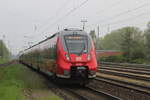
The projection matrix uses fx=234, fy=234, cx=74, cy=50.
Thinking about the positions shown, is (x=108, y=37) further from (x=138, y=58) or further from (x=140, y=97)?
(x=140, y=97)

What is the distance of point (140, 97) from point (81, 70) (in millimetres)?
3644

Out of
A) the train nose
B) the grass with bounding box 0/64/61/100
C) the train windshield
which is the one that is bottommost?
the grass with bounding box 0/64/61/100

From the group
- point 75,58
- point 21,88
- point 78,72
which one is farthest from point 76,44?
point 21,88

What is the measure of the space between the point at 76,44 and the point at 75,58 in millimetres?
954

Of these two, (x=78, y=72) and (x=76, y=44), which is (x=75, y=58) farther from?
(x=76, y=44)

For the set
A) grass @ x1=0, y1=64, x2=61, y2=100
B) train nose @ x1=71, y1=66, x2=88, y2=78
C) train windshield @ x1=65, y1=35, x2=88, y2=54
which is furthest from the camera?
train windshield @ x1=65, y1=35, x2=88, y2=54

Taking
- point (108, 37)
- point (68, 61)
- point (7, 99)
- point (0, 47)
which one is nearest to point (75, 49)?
point (68, 61)

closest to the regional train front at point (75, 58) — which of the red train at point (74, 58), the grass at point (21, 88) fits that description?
the red train at point (74, 58)

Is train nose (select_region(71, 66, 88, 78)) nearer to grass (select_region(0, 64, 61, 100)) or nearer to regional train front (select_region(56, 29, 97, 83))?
regional train front (select_region(56, 29, 97, 83))

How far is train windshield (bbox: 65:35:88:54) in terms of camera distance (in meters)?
13.0

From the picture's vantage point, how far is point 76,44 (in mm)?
13258

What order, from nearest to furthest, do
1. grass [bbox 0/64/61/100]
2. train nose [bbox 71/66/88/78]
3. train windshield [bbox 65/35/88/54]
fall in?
grass [bbox 0/64/61/100] < train nose [bbox 71/66/88/78] < train windshield [bbox 65/35/88/54]

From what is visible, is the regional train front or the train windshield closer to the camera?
the regional train front

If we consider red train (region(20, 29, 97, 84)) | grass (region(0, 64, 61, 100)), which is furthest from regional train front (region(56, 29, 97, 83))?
grass (region(0, 64, 61, 100))
